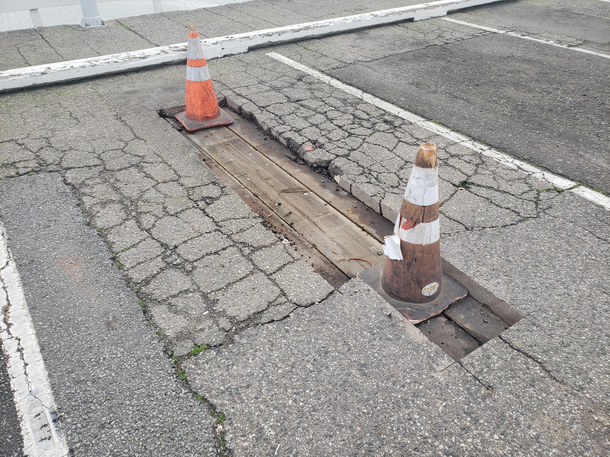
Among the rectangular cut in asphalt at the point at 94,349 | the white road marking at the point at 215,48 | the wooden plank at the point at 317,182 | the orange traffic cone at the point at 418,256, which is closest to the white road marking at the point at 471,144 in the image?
the white road marking at the point at 215,48

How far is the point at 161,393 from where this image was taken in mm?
2096

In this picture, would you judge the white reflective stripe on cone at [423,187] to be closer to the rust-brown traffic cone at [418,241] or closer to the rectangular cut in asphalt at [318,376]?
the rust-brown traffic cone at [418,241]

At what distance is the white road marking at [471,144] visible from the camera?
3504 millimetres

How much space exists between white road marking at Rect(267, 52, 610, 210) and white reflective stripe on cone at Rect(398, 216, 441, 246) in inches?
67.6

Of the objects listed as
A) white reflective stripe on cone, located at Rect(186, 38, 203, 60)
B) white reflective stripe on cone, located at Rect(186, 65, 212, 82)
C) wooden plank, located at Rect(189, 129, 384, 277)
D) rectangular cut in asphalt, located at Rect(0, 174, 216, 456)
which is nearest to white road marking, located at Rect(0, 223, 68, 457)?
rectangular cut in asphalt, located at Rect(0, 174, 216, 456)

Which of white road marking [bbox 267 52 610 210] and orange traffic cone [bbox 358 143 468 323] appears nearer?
orange traffic cone [bbox 358 143 468 323]

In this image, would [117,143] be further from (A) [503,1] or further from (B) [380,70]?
(A) [503,1]

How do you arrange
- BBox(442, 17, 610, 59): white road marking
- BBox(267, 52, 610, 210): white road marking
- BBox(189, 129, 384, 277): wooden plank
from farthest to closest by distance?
1. BBox(442, 17, 610, 59): white road marking
2. BBox(267, 52, 610, 210): white road marking
3. BBox(189, 129, 384, 277): wooden plank

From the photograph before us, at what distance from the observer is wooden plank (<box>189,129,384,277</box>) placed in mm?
3074

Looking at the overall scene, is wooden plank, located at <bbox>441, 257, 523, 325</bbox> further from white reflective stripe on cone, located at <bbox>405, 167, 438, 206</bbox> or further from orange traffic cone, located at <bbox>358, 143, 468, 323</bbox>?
white reflective stripe on cone, located at <bbox>405, 167, 438, 206</bbox>

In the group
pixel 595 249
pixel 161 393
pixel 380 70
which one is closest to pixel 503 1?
pixel 380 70

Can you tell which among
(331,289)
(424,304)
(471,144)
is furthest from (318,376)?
(471,144)

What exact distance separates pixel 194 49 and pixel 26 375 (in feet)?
10.6

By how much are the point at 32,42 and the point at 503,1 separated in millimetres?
8463
